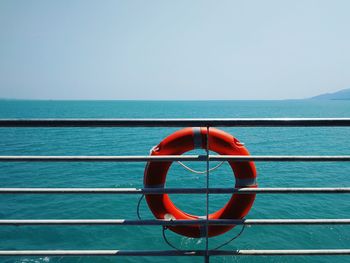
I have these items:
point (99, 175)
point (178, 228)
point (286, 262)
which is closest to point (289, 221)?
point (178, 228)

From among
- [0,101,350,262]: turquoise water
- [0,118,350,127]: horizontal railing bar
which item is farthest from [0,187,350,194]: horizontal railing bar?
[0,101,350,262]: turquoise water

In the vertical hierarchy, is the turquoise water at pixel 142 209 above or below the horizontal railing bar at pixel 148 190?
below

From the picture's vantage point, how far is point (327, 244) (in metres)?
8.36

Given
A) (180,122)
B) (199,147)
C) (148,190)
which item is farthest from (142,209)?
(180,122)

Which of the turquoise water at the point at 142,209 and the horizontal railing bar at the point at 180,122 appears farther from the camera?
the turquoise water at the point at 142,209

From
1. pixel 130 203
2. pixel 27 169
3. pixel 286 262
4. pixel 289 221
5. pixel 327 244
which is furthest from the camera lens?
pixel 27 169

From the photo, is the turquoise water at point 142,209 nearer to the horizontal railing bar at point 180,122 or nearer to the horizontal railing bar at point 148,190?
the horizontal railing bar at point 148,190

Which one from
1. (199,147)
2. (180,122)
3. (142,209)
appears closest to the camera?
(180,122)

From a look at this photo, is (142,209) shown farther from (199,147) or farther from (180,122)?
(180,122)

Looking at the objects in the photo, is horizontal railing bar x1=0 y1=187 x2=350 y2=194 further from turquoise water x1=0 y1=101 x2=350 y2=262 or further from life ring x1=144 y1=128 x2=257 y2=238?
turquoise water x1=0 y1=101 x2=350 y2=262

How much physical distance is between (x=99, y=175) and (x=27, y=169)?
484 cm

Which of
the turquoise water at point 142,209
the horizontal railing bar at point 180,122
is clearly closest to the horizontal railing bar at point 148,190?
the horizontal railing bar at point 180,122

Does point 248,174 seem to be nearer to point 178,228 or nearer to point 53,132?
point 178,228

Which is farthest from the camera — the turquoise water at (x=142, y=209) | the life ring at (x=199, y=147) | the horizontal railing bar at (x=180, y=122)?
the turquoise water at (x=142, y=209)
